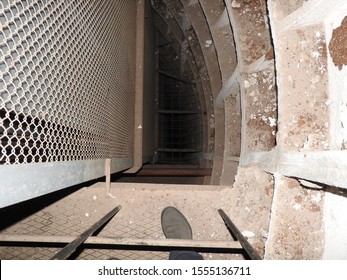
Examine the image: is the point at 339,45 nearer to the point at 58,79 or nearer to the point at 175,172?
the point at 58,79

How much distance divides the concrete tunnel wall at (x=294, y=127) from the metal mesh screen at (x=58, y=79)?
4.94 ft

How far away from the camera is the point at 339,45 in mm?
2064

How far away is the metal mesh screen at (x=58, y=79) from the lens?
1280mm

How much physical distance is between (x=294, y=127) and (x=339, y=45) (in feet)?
2.25

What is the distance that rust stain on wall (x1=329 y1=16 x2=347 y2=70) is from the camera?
6.56 ft

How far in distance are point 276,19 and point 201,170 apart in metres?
4.31

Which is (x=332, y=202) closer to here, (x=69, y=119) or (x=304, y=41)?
(x=304, y=41)

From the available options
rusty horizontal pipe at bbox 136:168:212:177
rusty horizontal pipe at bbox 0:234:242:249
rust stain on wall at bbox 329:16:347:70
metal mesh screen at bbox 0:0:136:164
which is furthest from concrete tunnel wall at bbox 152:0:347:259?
rusty horizontal pipe at bbox 136:168:212:177

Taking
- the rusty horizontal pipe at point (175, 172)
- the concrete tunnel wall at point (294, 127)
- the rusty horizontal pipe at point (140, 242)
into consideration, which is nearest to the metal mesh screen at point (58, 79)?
the rusty horizontal pipe at point (140, 242)

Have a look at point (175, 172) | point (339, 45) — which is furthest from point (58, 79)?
point (175, 172)

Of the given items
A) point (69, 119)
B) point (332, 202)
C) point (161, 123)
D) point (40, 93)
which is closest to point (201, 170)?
point (161, 123)

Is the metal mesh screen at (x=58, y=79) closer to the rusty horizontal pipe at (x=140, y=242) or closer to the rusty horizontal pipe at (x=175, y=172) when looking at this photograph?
the rusty horizontal pipe at (x=140, y=242)

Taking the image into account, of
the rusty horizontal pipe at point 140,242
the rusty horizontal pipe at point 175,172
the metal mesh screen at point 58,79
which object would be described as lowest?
the rusty horizontal pipe at point 140,242

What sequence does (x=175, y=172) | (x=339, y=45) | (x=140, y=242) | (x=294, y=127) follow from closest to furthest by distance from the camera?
1. (x=339, y=45)
2. (x=294, y=127)
3. (x=140, y=242)
4. (x=175, y=172)
